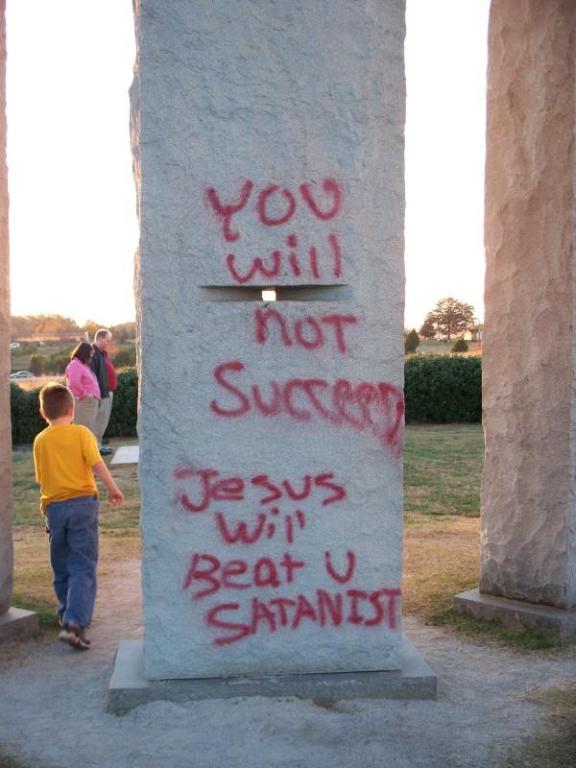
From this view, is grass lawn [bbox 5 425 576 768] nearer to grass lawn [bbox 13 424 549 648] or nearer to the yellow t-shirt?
grass lawn [bbox 13 424 549 648]

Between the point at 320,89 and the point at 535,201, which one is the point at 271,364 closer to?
the point at 320,89

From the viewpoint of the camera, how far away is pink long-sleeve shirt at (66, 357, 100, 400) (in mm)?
9930

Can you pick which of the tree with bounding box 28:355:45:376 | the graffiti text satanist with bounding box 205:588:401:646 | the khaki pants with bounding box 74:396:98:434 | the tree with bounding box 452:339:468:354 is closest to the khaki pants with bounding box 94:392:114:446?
the khaki pants with bounding box 74:396:98:434

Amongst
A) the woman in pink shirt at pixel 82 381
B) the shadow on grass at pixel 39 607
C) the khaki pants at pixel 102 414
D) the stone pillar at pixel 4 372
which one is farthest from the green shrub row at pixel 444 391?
the stone pillar at pixel 4 372

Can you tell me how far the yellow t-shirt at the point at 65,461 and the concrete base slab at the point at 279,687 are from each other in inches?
41.8

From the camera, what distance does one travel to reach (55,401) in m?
4.88

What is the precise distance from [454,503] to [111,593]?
14.8ft

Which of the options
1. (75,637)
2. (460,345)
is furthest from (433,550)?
(460,345)

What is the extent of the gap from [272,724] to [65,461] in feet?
6.04

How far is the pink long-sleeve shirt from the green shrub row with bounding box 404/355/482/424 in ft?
27.4

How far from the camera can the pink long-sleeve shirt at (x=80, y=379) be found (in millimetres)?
9930

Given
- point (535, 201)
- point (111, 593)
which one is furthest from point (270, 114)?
point (111, 593)

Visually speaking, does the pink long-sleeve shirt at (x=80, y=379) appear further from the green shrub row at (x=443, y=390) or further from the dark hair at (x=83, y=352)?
the green shrub row at (x=443, y=390)

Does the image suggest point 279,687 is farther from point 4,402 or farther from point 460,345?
point 460,345
